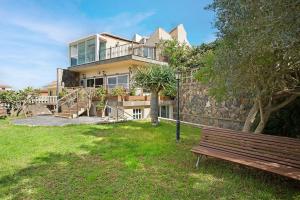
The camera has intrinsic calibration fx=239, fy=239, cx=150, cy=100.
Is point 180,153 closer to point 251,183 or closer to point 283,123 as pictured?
point 251,183

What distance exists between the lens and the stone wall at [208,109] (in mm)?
13109

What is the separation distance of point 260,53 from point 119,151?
5239 millimetres

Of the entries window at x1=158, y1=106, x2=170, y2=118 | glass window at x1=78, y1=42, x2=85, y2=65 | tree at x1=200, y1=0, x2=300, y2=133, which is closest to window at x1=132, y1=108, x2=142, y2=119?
window at x1=158, y1=106, x2=170, y2=118

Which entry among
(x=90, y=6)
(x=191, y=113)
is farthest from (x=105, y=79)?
(x=191, y=113)

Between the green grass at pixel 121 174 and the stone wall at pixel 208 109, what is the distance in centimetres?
482

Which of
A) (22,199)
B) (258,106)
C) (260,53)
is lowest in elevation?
(22,199)

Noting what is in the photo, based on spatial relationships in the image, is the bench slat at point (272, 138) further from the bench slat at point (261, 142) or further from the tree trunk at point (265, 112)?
the tree trunk at point (265, 112)

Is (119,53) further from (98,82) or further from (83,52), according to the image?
(83,52)

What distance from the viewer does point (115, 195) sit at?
482cm

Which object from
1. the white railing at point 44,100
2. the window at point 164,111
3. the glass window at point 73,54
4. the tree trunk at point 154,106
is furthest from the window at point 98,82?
the tree trunk at point 154,106

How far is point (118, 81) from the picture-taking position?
21594 millimetres

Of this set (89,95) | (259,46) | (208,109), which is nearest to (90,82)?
(89,95)

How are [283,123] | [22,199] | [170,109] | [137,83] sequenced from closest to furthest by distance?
[22,199], [283,123], [137,83], [170,109]

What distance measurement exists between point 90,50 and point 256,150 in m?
21.2
